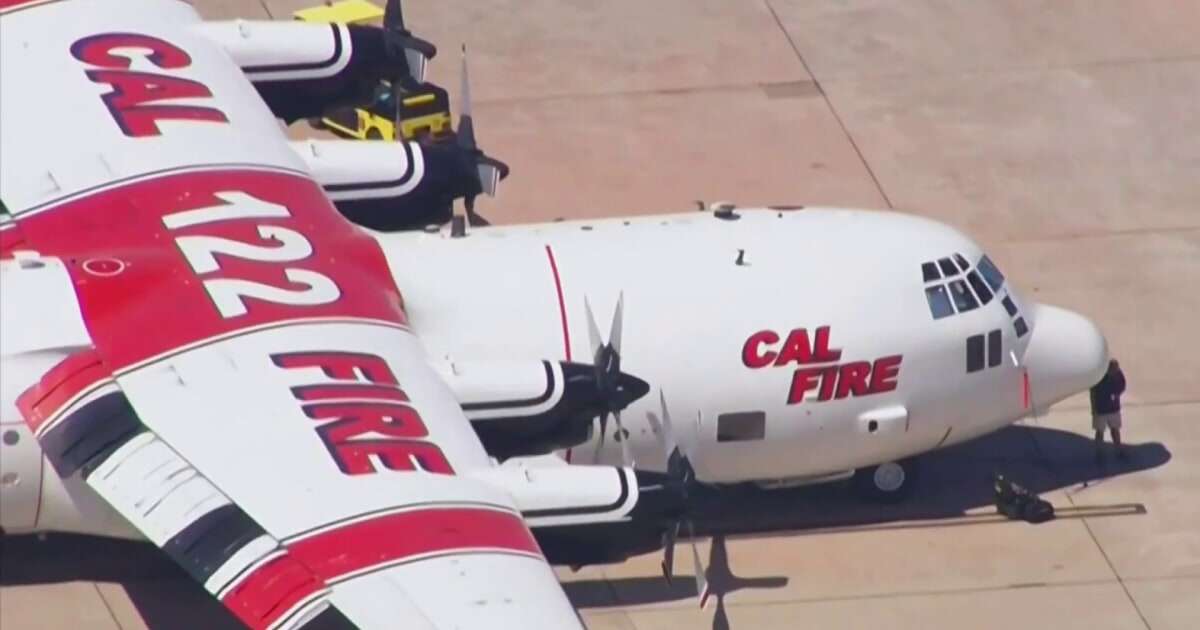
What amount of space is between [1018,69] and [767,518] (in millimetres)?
12588

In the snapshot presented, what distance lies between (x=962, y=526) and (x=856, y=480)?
126 cm

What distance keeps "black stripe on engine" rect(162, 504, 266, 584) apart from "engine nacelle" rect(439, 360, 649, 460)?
10.6ft

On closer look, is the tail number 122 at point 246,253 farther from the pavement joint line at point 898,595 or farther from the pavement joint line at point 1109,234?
the pavement joint line at point 1109,234

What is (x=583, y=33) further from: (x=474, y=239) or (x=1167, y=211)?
(x=474, y=239)

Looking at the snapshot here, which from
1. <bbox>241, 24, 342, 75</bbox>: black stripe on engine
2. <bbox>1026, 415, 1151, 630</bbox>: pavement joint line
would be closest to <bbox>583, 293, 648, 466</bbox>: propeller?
<bbox>1026, 415, 1151, 630</bbox>: pavement joint line

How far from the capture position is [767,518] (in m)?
29.2

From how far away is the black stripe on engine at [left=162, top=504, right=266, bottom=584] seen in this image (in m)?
22.3

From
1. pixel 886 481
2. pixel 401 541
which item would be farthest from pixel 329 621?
pixel 886 481

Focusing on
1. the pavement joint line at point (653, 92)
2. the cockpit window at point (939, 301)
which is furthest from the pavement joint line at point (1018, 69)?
the cockpit window at point (939, 301)

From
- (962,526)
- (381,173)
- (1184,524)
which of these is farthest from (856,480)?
(381,173)

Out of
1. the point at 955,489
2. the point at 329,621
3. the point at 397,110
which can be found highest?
the point at 329,621

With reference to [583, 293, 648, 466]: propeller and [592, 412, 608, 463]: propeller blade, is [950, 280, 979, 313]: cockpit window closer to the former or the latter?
[592, 412, 608, 463]: propeller blade

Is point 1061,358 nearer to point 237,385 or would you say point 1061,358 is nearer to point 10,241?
point 237,385

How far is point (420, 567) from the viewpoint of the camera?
71.8 feet
